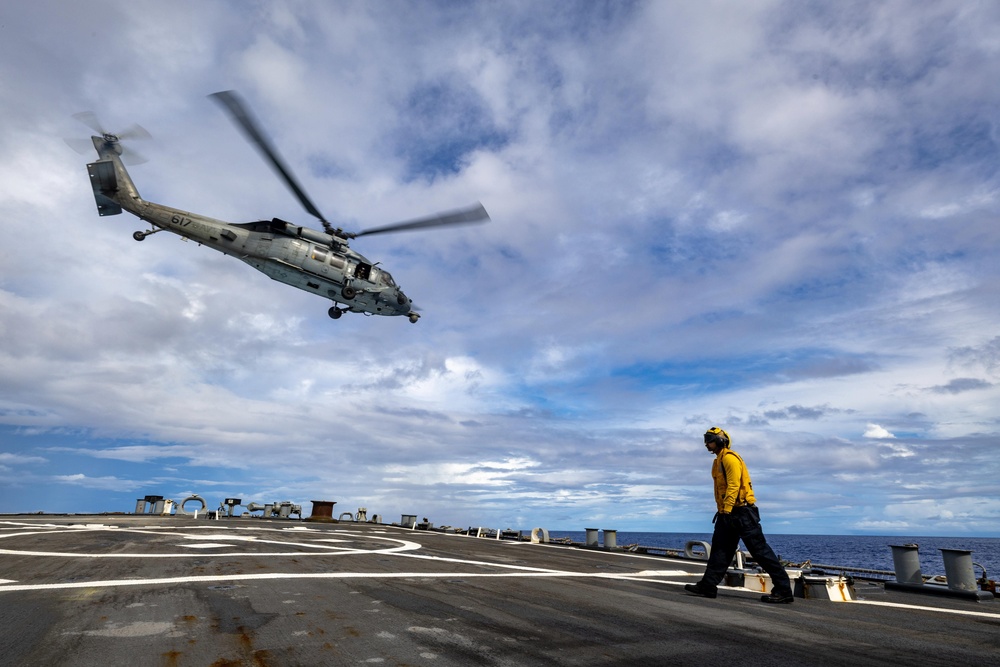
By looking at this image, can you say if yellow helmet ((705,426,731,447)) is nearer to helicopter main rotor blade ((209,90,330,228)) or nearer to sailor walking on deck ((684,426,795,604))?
sailor walking on deck ((684,426,795,604))

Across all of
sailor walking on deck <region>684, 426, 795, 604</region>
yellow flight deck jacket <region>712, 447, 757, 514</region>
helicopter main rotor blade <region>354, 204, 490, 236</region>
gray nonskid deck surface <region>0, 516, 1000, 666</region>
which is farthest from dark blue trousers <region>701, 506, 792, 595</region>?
helicopter main rotor blade <region>354, 204, 490, 236</region>

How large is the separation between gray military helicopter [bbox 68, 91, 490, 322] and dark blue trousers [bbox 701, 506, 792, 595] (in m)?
15.4

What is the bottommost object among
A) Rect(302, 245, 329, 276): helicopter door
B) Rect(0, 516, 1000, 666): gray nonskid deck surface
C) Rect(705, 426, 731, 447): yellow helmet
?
Rect(0, 516, 1000, 666): gray nonskid deck surface

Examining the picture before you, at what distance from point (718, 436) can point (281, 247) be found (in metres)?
20.5

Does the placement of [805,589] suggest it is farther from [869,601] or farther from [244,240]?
[244,240]

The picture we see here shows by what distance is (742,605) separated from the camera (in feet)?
25.0

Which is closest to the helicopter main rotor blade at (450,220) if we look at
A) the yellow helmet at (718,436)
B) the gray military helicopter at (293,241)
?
the gray military helicopter at (293,241)

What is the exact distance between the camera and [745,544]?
8039 millimetres

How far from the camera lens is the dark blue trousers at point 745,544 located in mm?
8180

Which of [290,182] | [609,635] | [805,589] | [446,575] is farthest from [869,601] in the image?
[290,182]

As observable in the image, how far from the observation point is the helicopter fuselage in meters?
23.5

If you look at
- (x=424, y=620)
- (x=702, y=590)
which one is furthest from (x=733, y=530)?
(x=424, y=620)

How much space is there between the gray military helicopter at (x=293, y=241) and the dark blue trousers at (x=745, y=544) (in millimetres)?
15447

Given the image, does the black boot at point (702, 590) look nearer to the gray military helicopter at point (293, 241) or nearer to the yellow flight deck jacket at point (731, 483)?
the yellow flight deck jacket at point (731, 483)
